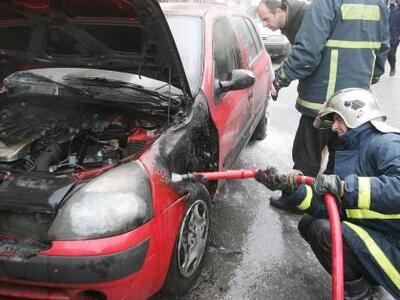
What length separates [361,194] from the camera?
6.84 feet

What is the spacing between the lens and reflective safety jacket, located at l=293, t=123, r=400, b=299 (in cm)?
206

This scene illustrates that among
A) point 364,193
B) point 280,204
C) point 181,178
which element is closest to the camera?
point 364,193

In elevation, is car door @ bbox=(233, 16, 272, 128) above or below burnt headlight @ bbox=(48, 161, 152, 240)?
below

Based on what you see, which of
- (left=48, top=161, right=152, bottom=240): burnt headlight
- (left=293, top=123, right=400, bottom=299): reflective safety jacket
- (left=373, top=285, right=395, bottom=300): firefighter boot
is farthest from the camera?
(left=373, top=285, right=395, bottom=300): firefighter boot

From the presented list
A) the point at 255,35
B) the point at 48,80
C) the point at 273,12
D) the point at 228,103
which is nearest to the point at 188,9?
the point at 273,12

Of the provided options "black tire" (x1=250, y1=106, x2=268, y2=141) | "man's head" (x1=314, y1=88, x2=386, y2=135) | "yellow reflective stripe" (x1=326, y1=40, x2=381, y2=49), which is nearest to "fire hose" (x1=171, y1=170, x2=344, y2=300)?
"man's head" (x1=314, y1=88, x2=386, y2=135)

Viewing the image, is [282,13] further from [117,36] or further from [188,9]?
[117,36]

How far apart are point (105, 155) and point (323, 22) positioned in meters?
1.92

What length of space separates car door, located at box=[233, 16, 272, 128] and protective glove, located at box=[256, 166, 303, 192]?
1.67 meters

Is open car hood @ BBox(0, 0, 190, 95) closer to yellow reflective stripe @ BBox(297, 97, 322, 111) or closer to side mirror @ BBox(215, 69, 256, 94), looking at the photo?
side mirror @ BBox(215, 69, 256, 94)

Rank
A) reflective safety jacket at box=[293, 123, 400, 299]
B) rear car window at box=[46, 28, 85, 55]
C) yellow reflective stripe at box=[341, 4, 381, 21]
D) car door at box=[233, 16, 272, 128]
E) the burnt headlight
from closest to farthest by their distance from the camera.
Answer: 1. the burnt headlight
2. reflective safety jacket at box=[293, 123, 400, 299]
3. rear car window at box=[46, 28, 85, 55]
4. yellow reflective stripe at box=[341, 4, 381, 21]
5. car door at box=[233, 16, 272, 128]

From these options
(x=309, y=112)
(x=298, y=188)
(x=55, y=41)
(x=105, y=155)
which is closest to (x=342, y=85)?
(x=309, y=112)

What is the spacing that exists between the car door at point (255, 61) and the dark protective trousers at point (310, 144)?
1.89ft

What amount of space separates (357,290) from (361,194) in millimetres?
614
